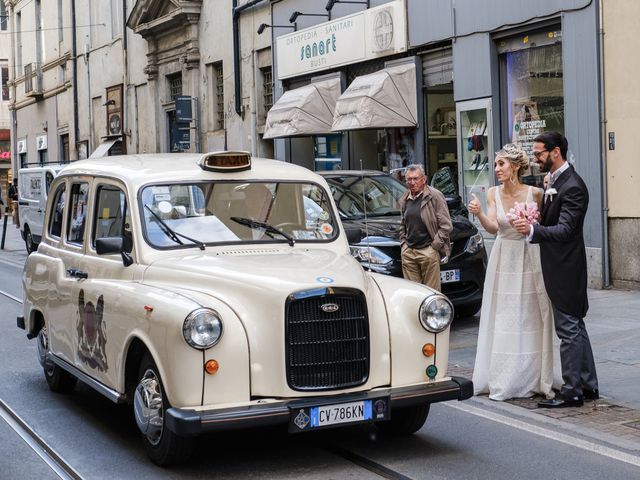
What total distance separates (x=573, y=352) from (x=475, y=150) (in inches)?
419

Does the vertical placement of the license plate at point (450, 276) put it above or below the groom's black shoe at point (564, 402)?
above

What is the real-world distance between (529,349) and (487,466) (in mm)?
1919

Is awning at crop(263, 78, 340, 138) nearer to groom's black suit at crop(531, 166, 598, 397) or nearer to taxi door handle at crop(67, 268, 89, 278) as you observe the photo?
taxi door handle at crop(67, 268, 89, 278)

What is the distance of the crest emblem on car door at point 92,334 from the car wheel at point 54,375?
1048mm

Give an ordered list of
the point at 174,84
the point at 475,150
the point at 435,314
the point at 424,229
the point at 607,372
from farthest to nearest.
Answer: the point at 174,84
the point at 475,150
the point at 424,229
the point at 607,372
the point at 435,314

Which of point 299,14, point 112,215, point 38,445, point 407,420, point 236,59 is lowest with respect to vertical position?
point 38,445

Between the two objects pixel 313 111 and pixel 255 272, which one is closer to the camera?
pixel 255 272

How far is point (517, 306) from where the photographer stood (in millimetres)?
8117

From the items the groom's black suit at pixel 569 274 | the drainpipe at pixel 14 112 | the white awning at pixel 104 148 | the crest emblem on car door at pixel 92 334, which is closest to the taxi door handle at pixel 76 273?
the crest emblem on car door at pixel 92 334

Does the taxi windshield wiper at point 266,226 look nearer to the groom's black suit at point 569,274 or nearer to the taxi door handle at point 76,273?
the taxi door handle at point 76,273

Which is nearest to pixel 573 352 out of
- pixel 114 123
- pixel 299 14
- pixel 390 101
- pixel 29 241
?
→ pixel 390 101

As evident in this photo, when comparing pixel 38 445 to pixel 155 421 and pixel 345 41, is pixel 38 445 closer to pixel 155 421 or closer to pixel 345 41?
pixel 155 421

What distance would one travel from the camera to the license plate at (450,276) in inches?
462

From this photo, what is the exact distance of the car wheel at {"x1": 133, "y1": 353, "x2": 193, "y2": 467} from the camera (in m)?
6.23
